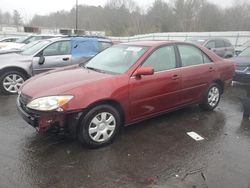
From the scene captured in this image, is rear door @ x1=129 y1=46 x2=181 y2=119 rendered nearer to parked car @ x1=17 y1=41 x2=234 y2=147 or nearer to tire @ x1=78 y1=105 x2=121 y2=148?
parked car @ x1=17 y1=41 x2=234 y2=147

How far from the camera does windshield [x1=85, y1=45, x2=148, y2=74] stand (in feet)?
15.5

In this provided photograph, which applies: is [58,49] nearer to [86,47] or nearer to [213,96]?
[86,47]

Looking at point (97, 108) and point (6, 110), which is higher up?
point (97, 108)

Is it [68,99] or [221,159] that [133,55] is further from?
[221,159]

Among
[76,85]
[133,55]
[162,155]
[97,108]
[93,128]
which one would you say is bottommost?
[162,155]

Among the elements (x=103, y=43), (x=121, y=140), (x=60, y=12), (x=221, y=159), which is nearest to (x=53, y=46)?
(x=103, y=43)

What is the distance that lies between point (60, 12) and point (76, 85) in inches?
3090

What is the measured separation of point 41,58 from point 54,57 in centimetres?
52

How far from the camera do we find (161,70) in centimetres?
495

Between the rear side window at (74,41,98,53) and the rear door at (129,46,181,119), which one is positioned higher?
the rear side window at (74,41,98,53)

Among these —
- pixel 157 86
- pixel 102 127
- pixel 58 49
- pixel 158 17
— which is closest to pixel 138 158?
pixel 102 127

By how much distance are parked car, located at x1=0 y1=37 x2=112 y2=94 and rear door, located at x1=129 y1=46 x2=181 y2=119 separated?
12.8 feet

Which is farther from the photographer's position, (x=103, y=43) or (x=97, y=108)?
(x=103, y=43)

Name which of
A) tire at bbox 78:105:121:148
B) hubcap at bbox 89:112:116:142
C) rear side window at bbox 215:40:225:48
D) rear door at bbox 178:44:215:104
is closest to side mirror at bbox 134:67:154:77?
tire at bbox 78:105:121:148
